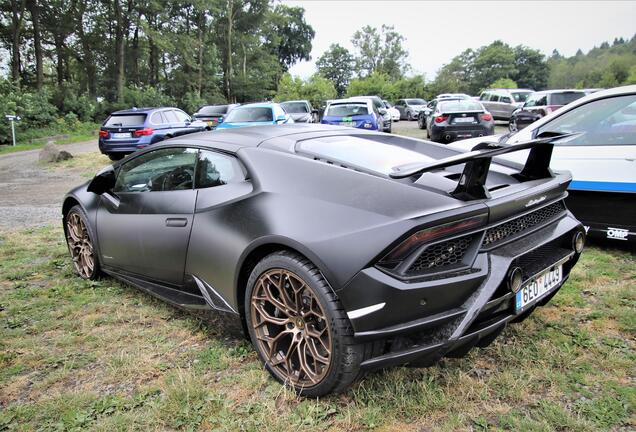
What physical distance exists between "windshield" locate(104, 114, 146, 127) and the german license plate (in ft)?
39.4

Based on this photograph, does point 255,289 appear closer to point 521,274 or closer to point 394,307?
point 394,307

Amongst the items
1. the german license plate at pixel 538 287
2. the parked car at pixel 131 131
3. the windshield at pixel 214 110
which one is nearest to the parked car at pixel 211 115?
the windshield at pixel 214 110

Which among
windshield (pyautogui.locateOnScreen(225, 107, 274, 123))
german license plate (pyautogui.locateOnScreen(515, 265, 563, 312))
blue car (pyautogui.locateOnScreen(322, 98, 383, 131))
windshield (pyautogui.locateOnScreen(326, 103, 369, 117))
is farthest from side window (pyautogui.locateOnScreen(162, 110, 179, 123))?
german license plate (pyautogui.locateOnScreen(515, 265, 563, 312))

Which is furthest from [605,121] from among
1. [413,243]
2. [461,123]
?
[461,123]

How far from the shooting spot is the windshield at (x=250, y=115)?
39.5 ft

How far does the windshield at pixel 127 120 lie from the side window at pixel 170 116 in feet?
2.29

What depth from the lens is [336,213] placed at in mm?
2215

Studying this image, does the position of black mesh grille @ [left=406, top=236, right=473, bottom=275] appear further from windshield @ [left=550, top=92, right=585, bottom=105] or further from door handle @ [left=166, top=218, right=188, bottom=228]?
windshield @ [left=550, top=92, right=585, bottom=105]

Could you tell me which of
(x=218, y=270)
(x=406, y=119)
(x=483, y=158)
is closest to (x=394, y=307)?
(x=483, y=158)

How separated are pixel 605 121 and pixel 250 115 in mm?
9193

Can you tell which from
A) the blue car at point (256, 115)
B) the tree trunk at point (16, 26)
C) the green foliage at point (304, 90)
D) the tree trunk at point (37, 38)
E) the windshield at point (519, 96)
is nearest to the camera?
the blue car at point (256, 115)

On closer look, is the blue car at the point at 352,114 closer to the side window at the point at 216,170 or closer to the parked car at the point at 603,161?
the parked car at the point at 603,161

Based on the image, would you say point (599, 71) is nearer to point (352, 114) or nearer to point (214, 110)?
point (214, 110)

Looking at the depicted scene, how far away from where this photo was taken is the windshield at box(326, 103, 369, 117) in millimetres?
13750
